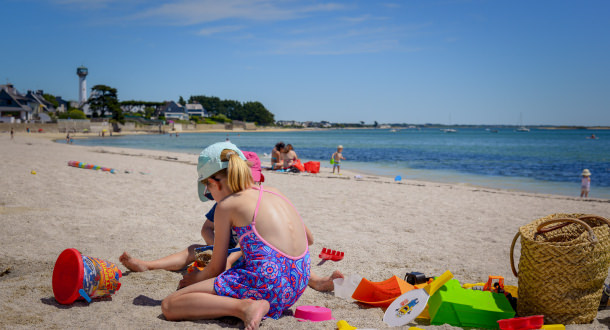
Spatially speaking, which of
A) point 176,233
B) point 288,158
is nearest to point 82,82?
point 288,158

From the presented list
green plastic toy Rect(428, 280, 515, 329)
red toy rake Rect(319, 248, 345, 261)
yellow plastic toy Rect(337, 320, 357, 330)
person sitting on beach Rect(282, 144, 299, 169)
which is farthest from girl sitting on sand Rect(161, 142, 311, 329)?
person sitting on beach Rect(282, 144, 299, 169)

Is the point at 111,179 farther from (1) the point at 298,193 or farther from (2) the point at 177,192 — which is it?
(1) the point at 298,193

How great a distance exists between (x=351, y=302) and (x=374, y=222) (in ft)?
11.0

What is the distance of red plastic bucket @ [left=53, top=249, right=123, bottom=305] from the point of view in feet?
10.6

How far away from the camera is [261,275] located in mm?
2941

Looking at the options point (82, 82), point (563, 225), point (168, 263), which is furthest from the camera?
point (82, 82)

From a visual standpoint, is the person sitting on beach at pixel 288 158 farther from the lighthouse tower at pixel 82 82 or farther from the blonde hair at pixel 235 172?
the lighthouse tower at pixel 82 82

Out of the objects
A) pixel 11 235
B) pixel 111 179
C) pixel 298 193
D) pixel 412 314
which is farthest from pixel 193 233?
pixel 111 179

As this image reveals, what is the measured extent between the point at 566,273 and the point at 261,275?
2159 mm

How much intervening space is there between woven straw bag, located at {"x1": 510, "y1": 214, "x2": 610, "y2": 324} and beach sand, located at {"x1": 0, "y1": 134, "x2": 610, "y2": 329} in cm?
15

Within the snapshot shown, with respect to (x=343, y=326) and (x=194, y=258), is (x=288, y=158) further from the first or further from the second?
(x=343, y=326)

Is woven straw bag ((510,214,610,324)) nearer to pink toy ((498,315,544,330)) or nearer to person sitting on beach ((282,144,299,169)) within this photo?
pink toy ((498,315,544,330))

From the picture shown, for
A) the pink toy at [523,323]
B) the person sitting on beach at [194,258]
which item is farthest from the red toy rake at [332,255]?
the pink toy at [523,323]

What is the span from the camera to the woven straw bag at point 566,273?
2967 mm
